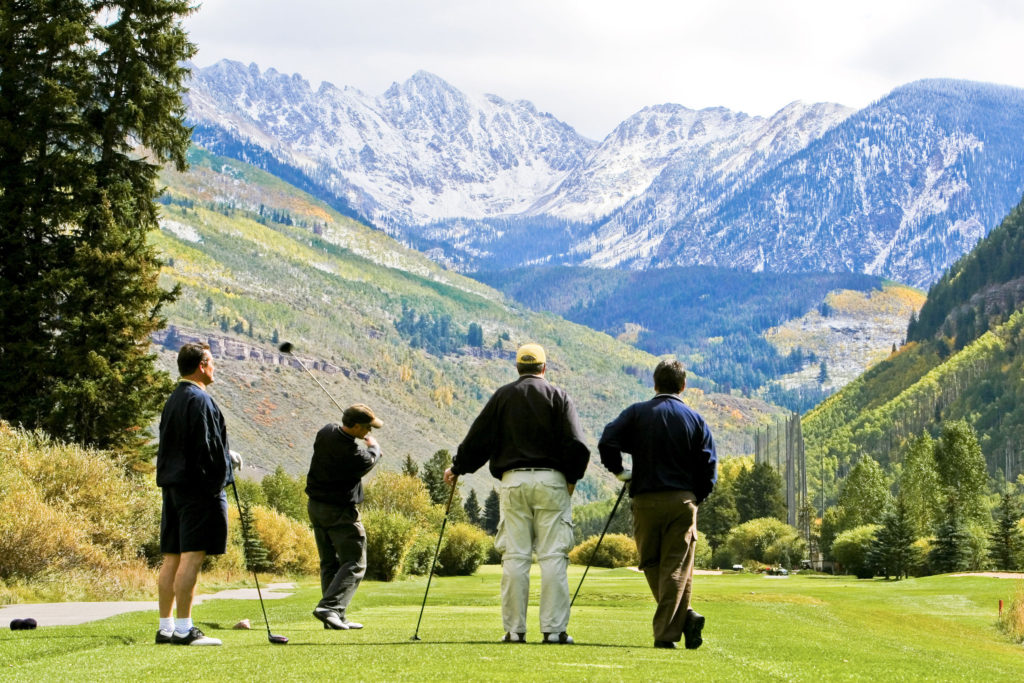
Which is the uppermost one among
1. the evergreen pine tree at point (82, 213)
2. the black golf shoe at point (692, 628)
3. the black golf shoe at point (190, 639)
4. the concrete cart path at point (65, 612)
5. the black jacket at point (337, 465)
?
the evergreen pine tree at point (82, 213)

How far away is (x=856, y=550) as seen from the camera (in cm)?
7500

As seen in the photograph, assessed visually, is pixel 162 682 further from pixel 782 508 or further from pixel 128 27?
pixel 782 508

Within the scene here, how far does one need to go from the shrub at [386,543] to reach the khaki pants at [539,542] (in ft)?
126

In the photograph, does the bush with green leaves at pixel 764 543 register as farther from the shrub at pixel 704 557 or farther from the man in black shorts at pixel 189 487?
the man in black shorts at pixel 189 487

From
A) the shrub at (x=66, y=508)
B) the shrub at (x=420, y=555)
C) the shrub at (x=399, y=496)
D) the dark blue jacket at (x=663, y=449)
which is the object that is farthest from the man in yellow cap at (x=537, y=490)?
the shrub at (x=399, y=496)

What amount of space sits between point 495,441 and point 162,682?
4.69m

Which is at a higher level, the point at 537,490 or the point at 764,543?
the point at 537,490

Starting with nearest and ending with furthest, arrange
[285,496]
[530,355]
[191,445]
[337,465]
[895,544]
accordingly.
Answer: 1. [191,445]
2. [530,355]
3. [337,465]
4. [895,544]
5. [285,496]

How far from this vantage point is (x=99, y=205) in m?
31.0

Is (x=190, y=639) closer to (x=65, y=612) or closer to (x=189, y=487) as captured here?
(x=189, y=487)

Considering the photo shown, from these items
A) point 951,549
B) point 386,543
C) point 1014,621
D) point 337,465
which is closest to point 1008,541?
point 951,549

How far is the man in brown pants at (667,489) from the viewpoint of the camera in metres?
11.8

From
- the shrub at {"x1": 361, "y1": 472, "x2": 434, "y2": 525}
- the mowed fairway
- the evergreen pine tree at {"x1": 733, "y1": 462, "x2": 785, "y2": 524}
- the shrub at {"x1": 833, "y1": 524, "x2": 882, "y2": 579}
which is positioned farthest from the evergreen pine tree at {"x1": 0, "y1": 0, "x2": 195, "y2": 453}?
the evergreen pine tree at {"x1": 733, "y1": 462, "x2": 785, "y2": 524}

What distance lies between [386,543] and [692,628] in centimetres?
3977
